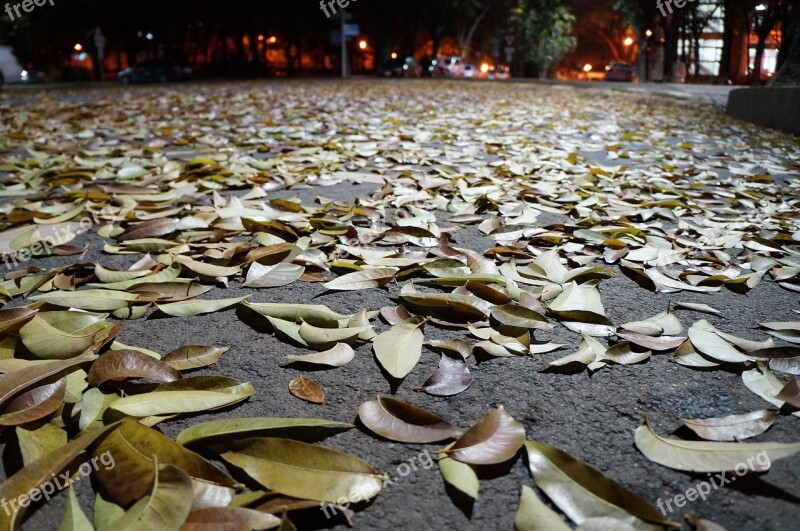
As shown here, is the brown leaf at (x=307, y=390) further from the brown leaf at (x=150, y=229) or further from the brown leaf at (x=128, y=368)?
the brown leaf at (x=150, y=229)

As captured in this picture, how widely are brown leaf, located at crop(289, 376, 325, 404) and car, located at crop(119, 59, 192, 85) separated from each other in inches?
924

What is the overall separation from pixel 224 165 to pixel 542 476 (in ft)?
11.7

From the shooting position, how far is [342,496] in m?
1.09

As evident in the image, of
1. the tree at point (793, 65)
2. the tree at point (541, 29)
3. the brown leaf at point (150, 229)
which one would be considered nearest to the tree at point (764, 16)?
the tree at point (793, 65)

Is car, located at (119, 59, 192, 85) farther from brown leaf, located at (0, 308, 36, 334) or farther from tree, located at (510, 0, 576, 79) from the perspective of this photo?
brown leaf, located at (0, 308, 36, 334)

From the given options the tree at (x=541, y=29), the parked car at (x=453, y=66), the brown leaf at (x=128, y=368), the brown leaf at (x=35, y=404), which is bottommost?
the brown leaf at (x=35, y=404)

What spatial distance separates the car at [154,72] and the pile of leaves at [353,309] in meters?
19.5

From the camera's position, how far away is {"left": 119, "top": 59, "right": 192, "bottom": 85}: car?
22.1 metres

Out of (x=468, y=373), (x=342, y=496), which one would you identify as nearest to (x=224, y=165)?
(x=468, y=373)

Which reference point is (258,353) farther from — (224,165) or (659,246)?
(224,165)

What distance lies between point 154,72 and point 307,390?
23.6 meters

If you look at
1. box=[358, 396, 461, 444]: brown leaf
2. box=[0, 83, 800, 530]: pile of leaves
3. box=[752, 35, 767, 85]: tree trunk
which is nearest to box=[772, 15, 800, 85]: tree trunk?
box=[0, 83, 800, 530]: pile of leaves

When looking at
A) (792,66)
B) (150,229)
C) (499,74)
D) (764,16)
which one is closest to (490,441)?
(150,229)

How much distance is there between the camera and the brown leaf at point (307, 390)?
55.1 inches
